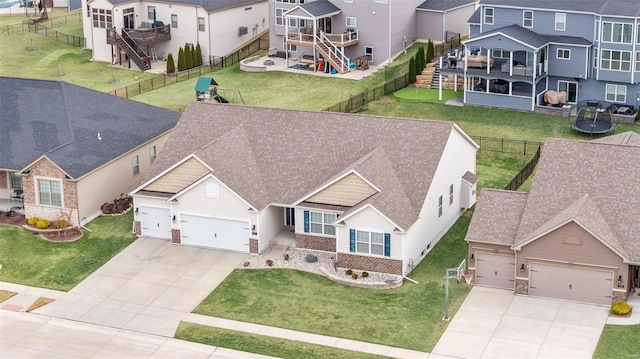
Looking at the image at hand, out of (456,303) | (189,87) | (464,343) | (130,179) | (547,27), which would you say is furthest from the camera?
(189,87)

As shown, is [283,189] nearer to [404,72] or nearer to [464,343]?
[464,343]

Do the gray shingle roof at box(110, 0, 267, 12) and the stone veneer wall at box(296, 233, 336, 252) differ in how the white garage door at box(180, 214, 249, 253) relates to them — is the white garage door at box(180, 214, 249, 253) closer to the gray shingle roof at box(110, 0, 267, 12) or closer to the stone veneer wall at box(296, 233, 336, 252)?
the stone veneer wall at box(296, 233, 336, 252)

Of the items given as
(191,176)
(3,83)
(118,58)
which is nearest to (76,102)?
(3,83)

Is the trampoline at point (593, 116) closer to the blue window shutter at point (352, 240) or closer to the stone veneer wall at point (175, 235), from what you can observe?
the blue window shutter at point (352, 240)

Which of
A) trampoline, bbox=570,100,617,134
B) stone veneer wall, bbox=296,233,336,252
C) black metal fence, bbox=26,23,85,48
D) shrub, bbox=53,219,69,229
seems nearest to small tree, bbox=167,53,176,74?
black metal fence, bbox=26,23,85,48

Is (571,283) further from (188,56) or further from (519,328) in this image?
(188,56)

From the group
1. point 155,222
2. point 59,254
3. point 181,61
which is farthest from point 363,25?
point 59,254
